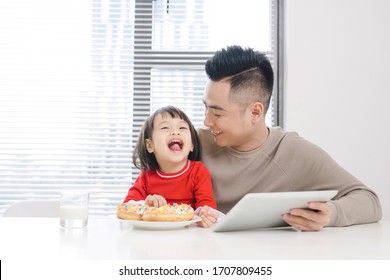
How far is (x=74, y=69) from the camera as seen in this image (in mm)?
3533

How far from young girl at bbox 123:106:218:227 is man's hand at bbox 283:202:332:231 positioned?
48 cm

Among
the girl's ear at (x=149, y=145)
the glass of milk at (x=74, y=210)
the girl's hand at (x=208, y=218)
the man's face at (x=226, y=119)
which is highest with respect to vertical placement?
the man's face at (x=226, y=119)

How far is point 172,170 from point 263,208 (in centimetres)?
69

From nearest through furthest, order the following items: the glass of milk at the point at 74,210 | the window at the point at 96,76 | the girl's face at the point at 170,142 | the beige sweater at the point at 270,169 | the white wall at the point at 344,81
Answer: the glass of milk at the point at 74,210 < the girl's face at the point at 170,142 < the beige sweater at the point at 270,169 < the white wall at the point at 344,81 < the window at the point at 96,76

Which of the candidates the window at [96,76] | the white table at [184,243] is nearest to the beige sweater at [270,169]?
the white table at [184,243]

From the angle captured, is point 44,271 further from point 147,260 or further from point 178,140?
point 178,140

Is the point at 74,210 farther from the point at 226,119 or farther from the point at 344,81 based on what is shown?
the point at 344,81

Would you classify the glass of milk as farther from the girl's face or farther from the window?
the window

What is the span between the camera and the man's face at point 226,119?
195cm

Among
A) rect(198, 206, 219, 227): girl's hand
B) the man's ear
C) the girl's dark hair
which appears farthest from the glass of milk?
the man's ear

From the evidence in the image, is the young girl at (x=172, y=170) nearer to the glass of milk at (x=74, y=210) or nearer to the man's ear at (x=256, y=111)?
the man's ear at (x=256, y=111)

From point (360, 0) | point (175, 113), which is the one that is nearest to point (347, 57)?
point (360, 0)

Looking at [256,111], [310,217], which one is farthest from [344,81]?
[310,217]

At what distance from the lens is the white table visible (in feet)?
3.00
